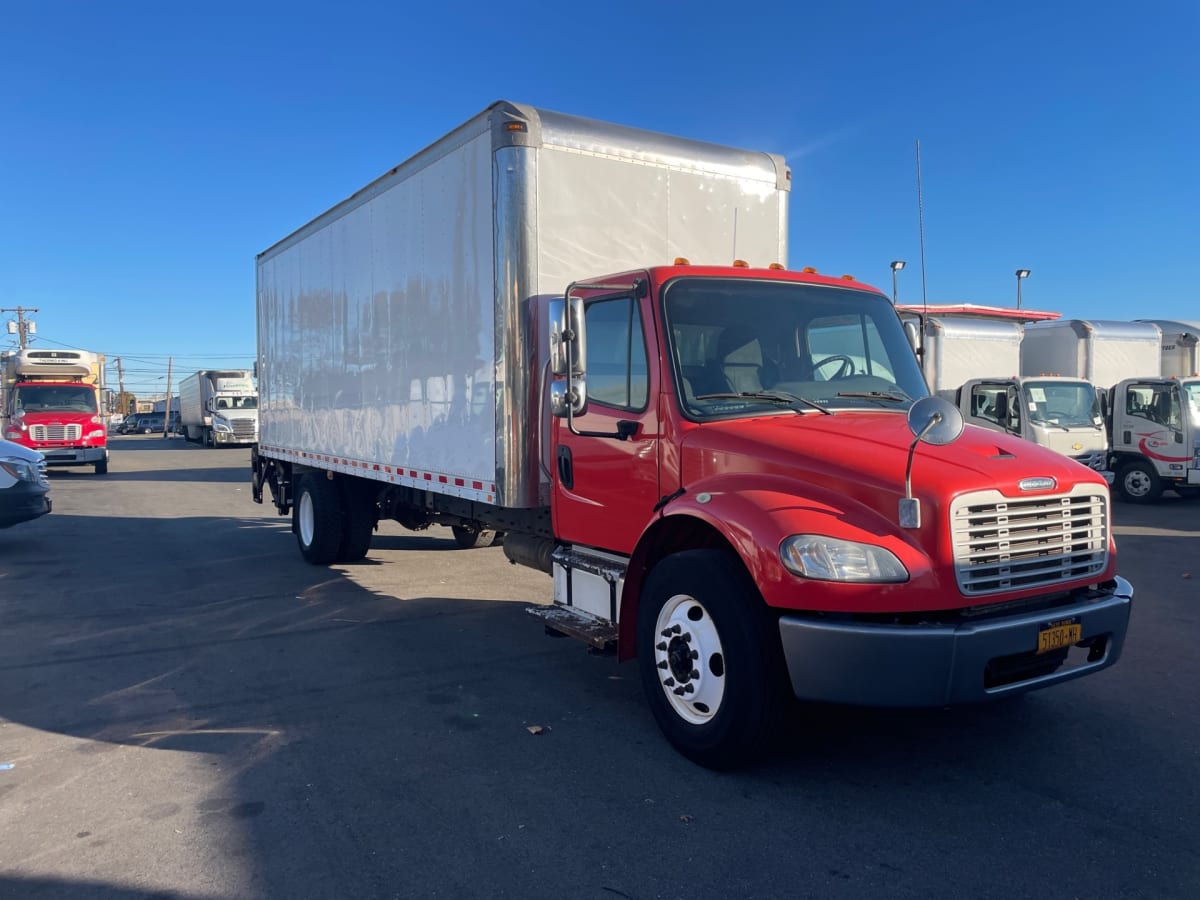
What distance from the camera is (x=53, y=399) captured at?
24.2 metres

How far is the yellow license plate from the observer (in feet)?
12.8

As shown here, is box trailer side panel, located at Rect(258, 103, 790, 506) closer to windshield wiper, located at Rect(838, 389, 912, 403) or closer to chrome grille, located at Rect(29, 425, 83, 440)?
windshield wiper, located at Rect(838, 389, 912, 403)

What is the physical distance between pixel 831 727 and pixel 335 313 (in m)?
6.52

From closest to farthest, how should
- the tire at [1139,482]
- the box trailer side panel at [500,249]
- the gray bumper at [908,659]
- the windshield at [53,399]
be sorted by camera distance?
the gray bumper at [908,659]
the box trailer side panel at [500,249]
the tire at [1139,482]
the windshield at [53,399]

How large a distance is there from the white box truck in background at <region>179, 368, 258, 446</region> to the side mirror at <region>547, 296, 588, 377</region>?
35091 millimetres

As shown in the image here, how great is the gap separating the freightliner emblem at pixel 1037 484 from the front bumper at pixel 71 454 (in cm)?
2553

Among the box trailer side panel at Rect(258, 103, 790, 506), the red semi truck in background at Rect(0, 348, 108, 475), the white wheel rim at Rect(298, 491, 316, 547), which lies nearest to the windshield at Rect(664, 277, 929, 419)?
the box trailer side panel at Rect(258, 103, 790, 506)

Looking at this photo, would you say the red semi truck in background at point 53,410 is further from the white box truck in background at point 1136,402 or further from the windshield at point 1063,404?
the white box truck in background at point 1136,402

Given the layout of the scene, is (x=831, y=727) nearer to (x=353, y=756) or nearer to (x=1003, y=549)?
(x=1003, y=549)

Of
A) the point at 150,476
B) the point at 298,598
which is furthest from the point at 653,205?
the point at 150,476

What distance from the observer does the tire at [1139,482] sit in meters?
15.1

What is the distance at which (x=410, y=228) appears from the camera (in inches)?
293

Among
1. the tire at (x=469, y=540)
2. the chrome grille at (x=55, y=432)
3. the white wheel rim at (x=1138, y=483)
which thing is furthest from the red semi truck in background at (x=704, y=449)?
the chrome grille at (x=55, y=432)

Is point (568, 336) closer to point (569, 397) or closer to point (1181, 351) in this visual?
point (569, 397)
